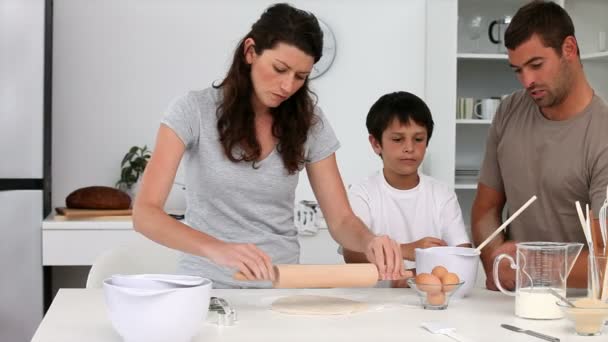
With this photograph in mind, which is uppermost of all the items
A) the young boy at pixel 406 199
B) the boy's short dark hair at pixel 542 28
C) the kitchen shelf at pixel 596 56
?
the kitchen shelf at pixel 596 56

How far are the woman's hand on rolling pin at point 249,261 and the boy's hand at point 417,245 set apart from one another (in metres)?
0.61

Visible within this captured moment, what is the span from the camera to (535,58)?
2.19 m

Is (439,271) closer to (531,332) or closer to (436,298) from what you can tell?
(436,298)

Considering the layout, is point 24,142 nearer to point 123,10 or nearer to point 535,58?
point 123,10

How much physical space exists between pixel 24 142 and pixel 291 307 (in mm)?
2318

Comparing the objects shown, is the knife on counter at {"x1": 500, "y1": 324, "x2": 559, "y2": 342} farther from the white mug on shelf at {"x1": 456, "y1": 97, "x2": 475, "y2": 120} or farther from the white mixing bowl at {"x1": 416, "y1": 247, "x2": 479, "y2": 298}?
the white mug on shelf at {"x1": 456, "y1": 97, "x2": 475, "y2": 120}

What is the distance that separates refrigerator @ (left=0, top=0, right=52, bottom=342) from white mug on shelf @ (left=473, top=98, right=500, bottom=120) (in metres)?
2.01

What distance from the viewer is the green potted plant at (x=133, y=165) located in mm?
4117

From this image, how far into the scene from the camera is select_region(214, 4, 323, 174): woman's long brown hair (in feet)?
6.79

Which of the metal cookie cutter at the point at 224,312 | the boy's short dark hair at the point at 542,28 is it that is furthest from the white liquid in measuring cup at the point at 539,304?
the boy's short dark hair at the point at 542,28

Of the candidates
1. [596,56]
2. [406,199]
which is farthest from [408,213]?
[596,56]

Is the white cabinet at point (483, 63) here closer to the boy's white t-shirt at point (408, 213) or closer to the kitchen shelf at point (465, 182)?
the kitchen shelf at point (465, 182)

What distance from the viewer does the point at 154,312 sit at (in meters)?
1.47

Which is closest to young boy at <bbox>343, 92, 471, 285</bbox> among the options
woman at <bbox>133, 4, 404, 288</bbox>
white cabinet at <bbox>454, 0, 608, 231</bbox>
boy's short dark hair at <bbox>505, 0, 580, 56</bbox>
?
woman at <bbox>133, 4, 404, 288</bbox>
